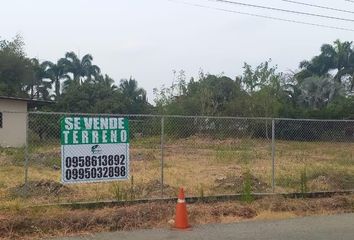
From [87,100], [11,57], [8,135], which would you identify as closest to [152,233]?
[8,135]

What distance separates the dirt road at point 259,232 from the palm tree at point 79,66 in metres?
85.0

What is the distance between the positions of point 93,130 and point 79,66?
286 feet

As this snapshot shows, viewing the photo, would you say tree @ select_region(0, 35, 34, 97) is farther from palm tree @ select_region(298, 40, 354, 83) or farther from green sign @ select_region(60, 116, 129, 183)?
green sign @ select_region(60, 116, 129, 183)

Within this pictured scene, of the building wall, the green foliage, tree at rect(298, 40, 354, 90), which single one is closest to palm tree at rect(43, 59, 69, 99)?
the green foliage

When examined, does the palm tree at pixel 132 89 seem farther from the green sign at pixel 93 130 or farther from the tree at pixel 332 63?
the green sign at pixel 93 130

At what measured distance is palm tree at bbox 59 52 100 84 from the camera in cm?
9331

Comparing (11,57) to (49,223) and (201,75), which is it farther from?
(49,223)

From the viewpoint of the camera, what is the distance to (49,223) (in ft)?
28.8

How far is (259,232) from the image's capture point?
8.88 m

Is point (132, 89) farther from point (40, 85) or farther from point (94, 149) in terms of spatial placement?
point (94, 149)

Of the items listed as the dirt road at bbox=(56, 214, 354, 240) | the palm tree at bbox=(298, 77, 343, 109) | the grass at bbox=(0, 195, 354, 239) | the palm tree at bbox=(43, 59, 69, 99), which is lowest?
the dirt road at bbox=(56, 214, 354, 240)

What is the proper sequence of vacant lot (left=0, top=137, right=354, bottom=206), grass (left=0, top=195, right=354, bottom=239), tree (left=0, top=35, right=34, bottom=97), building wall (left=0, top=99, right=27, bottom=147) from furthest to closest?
tree (left=0, top=35, right=34, bottom=97) < building wall (left=0, top=99, right=27, bottom=147) < vacant lot (left=0, top=137, right=354, bottom=206) < grass (left=0, top=195, right=354, bottom=239)

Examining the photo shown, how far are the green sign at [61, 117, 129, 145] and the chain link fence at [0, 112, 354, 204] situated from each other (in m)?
0.55

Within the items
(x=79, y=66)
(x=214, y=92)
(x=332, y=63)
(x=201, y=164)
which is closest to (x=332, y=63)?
(x=332, y=63)
